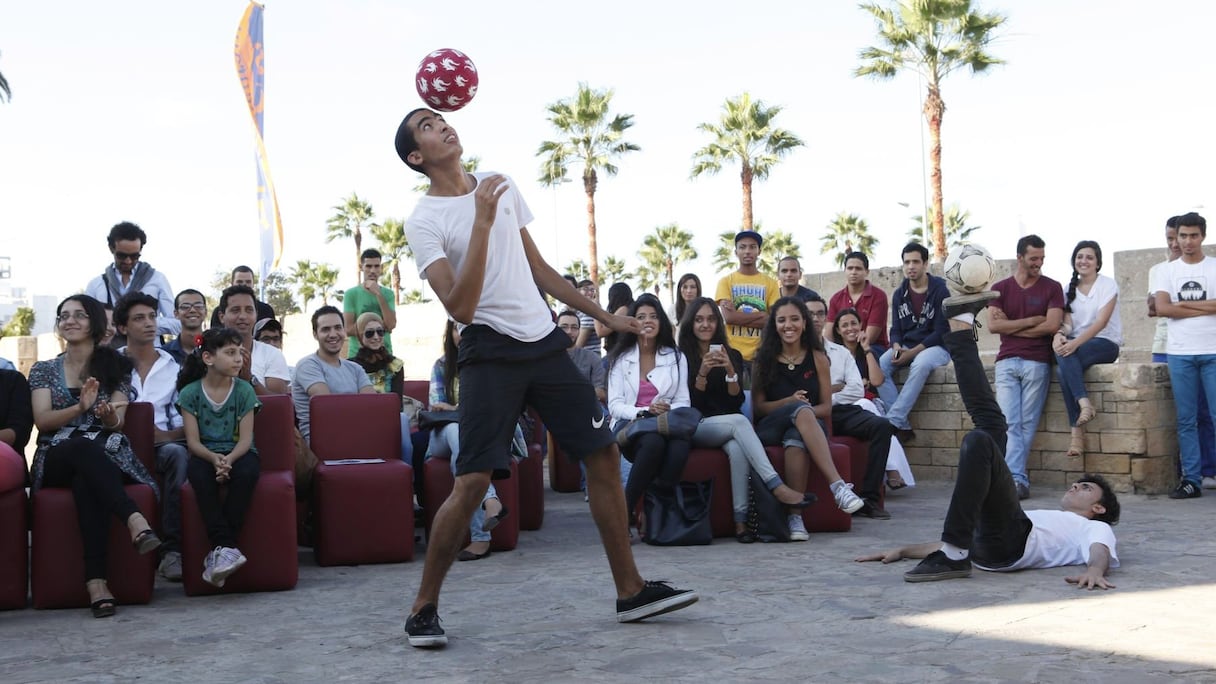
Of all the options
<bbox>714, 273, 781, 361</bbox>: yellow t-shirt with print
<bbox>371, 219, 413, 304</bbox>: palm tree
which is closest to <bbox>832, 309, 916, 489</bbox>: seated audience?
<bbox>714, 273, 781, 361</bbox>: yellow t-shirt with print

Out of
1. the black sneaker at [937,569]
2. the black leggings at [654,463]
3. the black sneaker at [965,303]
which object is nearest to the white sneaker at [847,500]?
the black leggings at [654,463]

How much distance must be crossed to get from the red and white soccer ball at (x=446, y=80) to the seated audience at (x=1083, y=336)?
5.50 metres

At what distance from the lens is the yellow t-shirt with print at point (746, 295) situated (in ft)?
30.8

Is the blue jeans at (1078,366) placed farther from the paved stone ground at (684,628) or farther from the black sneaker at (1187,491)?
the paved stone ground at (684,628)

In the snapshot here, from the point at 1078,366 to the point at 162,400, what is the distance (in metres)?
6.10

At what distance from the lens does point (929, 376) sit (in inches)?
369

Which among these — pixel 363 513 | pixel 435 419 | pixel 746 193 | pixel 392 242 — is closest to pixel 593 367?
pixel 435 419

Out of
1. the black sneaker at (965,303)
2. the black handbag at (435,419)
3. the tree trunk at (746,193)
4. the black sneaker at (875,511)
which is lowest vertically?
the black sneaker at (875,511)

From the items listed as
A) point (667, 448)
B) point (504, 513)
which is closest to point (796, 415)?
point (667, 448)

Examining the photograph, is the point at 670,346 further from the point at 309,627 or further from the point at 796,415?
the point at 309,627

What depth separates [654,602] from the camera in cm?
439

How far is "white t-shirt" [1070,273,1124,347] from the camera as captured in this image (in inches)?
335

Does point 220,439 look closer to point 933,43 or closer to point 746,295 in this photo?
point 746,295

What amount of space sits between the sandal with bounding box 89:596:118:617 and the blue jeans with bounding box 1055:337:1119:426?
6.42 m
